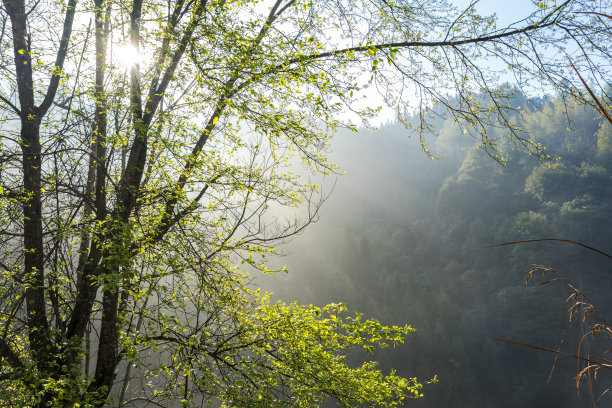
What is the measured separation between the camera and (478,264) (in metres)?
46.4

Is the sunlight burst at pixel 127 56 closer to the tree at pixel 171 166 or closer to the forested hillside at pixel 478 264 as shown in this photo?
the tree at pixel 171 166

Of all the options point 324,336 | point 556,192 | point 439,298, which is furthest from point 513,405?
point 324,336

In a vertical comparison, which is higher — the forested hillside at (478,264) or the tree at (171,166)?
the forested hillside at (478,264)

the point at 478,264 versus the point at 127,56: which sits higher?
the point at 478,264

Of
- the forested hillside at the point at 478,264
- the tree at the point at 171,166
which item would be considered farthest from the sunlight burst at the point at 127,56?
the forested hillside at the point at 478,264

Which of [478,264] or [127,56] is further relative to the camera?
[478,264]

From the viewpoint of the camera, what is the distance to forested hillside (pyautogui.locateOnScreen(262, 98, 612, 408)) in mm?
35656

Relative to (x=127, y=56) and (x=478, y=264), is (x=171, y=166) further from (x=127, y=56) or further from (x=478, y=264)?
(x=478, y=264)

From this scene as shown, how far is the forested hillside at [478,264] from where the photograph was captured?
35656mm

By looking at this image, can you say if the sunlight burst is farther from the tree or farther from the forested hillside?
the forested hillside

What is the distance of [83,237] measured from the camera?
3381 millimetres

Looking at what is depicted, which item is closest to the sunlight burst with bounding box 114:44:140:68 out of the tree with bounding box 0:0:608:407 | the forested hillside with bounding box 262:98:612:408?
the tree with bounding box 0:0:608:407

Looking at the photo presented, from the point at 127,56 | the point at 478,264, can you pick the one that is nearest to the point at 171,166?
the point at 127,56

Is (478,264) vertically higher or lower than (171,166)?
higher
